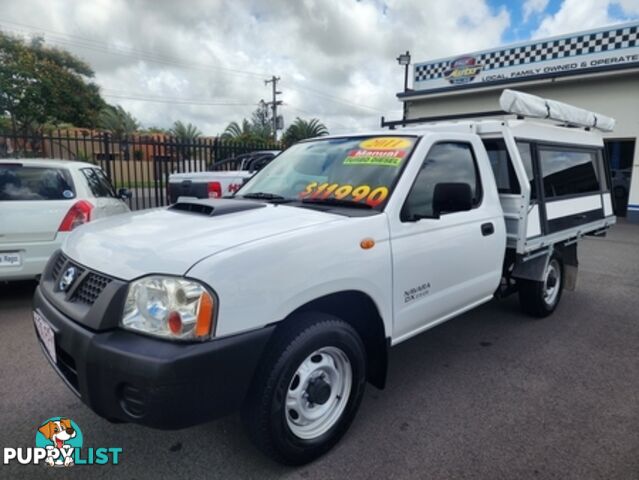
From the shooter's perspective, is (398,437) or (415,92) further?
(415,92)

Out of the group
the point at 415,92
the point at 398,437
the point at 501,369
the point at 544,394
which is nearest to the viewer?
the point at 398,437

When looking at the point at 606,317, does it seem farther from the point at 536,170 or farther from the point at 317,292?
the point at 317,292

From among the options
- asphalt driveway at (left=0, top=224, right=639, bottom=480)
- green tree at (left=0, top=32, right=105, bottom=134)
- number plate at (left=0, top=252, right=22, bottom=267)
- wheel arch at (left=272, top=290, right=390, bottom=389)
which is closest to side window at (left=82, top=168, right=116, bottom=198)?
number plate at (left=0, top=252, right=22, bottom=267)

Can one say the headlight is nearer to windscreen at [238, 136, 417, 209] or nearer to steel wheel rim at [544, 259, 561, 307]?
windscreen at [238, 136, 417, 209]

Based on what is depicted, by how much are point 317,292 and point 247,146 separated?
11.6 meters

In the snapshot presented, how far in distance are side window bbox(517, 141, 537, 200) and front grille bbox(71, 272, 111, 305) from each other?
3.64 m

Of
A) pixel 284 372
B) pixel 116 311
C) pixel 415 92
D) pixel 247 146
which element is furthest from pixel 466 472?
pixel 415 92

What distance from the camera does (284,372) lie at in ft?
6.93

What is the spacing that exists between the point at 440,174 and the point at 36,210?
13.4ft

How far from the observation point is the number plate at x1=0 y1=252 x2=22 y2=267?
14.5ft

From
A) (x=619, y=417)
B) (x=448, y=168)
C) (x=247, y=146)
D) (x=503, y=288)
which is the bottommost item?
(x=619, y=417)

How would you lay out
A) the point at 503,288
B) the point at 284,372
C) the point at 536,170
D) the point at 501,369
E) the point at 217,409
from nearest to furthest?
the point at 217,409, the point at 284,372, the point at 501,369, the point at 536,170, the point at 503,288

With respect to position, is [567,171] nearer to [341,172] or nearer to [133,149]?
[341,172]
